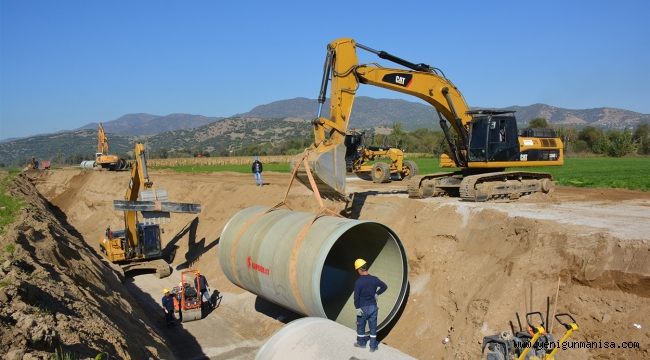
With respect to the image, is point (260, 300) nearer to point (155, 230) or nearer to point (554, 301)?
point (155, 230)

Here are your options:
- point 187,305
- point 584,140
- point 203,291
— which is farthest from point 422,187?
point 584,140

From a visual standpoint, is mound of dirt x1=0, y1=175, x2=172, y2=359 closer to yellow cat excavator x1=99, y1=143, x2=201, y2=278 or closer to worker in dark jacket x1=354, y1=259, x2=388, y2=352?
worker in dark jacket x1=354, y1=259, x2=388, y2=352

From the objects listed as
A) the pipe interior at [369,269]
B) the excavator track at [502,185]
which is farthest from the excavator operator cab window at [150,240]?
the excavator track at [502,185]

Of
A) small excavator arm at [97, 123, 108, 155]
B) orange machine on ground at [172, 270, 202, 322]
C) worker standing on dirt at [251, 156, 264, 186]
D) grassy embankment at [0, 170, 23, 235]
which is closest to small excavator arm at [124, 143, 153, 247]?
grassy embankment at [0, 170, 23, 235]

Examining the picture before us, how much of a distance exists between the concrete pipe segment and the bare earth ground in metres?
0.90

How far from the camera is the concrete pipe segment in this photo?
34.7 feet

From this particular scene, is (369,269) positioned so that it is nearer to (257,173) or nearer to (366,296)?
(366,296)

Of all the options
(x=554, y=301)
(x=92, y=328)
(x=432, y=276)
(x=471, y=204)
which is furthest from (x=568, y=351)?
(x=92, y=328)

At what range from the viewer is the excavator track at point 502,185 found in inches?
592

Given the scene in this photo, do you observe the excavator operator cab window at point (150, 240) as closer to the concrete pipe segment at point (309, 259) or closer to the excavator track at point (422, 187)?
the concrete pipe segment at point (309, 259)

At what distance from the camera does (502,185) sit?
15.8 metres

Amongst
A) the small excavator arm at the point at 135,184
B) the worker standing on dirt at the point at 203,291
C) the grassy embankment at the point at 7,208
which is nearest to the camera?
the grassy embankment at the point at 7,208

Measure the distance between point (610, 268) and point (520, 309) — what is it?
176cm

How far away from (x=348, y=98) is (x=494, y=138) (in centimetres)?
496
